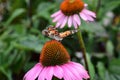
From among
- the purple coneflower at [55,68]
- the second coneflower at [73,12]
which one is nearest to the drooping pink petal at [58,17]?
the second coneflower at [73,12]

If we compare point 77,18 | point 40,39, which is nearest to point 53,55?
point 77,18

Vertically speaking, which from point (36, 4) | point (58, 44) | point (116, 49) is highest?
point (36, 4)

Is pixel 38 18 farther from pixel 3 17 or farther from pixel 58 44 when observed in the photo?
pixel 58 44

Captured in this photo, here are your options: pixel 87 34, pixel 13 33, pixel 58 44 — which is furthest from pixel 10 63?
pixel 58 44

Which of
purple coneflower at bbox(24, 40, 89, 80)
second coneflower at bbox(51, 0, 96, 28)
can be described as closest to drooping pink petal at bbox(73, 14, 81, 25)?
second coneflower at bbox(51, 0, 96, 28)

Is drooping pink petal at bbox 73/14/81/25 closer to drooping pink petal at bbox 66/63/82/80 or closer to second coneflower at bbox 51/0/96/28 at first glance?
second coneflower at bbox 51/0/96/28

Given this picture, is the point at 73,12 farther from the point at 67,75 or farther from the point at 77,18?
the point at 67,75
